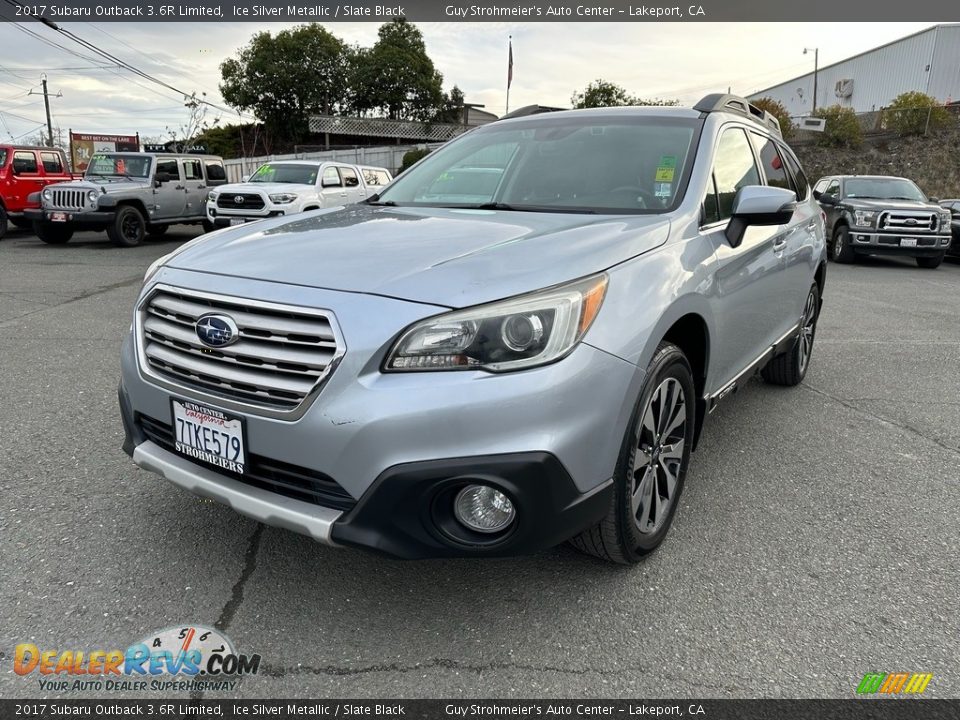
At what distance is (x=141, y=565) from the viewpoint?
2.60 m

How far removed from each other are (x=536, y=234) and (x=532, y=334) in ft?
2.07

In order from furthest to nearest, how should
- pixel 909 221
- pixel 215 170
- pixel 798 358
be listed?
pixel 215 170 → pixel 909 221 → pixel 798 358

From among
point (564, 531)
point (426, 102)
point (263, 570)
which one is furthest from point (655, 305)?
point (426, 102)

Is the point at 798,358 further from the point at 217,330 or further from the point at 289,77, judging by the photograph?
the point at 289,77

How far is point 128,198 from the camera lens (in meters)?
14.3

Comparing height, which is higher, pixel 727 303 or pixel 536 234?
pixel 536 234

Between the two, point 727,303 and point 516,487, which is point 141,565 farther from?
point 727,303

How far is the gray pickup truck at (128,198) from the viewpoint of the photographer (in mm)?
13773

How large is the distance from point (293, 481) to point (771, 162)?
355 cm

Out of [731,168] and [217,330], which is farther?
[731,168]

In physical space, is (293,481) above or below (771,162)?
below

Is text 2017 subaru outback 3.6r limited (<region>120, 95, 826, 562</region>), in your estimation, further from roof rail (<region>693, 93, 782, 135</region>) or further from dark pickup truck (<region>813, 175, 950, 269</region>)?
dark pickup truck (<region>813, 175, 950, 269</region>)

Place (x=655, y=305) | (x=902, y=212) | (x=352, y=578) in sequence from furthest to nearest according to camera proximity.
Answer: (x=902, y=212)
(x=352, y=578)
(x=655, y=305)

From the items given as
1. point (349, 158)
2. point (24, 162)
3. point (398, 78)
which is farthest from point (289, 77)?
point (24, 162)
